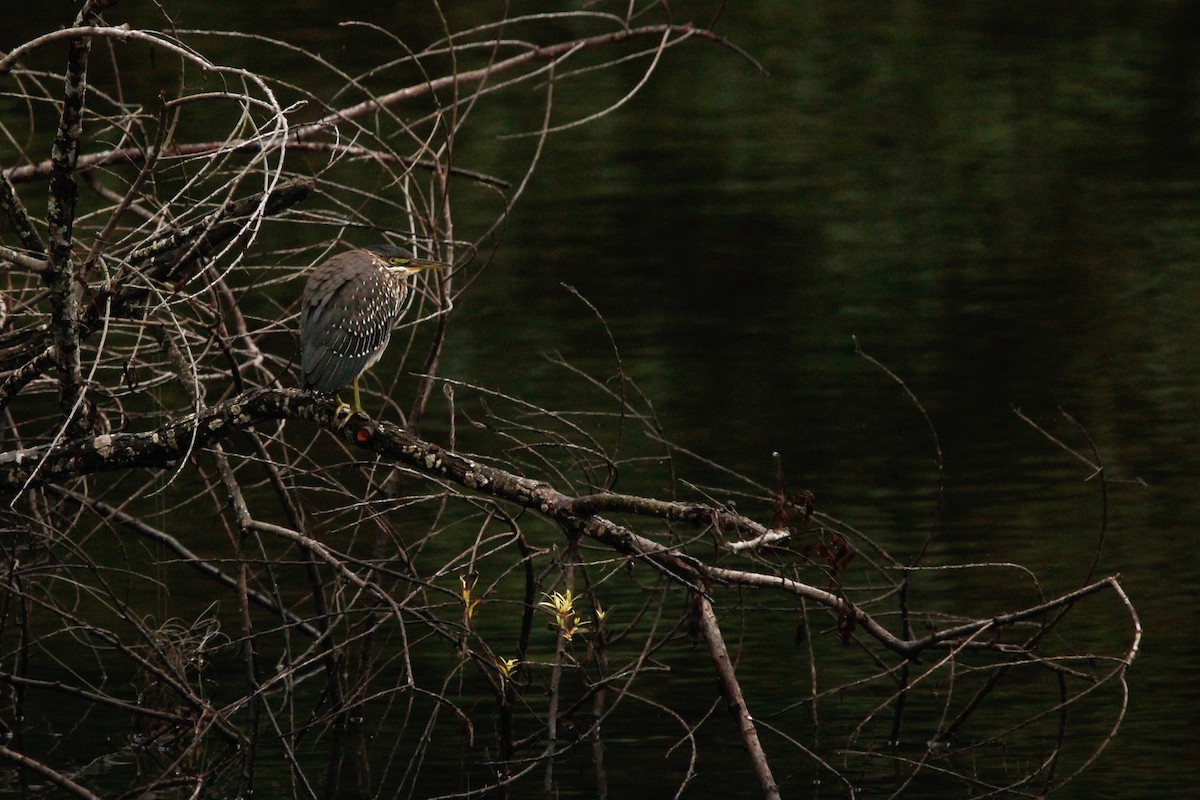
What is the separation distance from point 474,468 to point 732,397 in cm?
548

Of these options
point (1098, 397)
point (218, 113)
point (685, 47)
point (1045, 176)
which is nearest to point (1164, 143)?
point (1045, 176)

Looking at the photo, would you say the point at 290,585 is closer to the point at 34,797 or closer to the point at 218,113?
the point at 34,797

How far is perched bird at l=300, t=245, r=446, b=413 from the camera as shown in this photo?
19.0 feet

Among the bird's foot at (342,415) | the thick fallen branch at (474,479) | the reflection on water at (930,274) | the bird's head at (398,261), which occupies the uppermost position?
the bird's head at (398,261)

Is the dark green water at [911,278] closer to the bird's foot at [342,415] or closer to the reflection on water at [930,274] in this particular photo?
the reflection on water at [930,274]

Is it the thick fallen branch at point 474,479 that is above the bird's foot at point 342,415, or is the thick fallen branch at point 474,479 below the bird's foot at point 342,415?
below

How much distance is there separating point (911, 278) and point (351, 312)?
6.98m

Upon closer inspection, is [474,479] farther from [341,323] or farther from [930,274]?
[930,274]

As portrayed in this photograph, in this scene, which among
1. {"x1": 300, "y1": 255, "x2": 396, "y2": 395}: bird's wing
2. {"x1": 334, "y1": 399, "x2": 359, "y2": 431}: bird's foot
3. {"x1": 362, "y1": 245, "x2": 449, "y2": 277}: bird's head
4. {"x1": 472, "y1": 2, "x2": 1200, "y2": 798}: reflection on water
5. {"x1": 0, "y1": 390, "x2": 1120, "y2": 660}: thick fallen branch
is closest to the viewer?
{"x1": 0, "y1": 390, "x2": 1120, "y2": 660}: thick fallen branch

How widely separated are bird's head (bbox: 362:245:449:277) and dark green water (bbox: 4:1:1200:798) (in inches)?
69.8

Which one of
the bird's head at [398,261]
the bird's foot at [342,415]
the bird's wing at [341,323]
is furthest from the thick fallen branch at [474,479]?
the bird's head at [398,261]

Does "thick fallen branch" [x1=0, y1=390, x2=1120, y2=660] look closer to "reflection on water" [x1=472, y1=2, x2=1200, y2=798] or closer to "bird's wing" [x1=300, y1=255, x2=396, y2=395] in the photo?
"bird's wing" [x1=300, y1=255, x2=396, y2=395]

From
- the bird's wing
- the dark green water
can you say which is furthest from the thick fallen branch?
the dark green water

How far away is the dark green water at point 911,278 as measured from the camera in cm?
848
